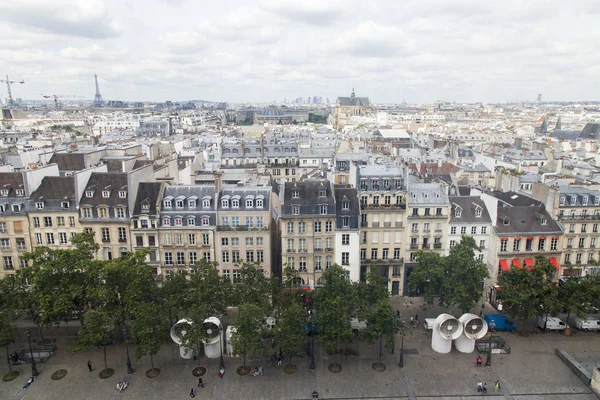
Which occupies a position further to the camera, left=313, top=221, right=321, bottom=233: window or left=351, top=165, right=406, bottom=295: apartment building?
left=351, top=165, right=406, bottom=295: apartment building

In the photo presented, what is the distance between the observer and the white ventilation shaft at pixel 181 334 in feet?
169

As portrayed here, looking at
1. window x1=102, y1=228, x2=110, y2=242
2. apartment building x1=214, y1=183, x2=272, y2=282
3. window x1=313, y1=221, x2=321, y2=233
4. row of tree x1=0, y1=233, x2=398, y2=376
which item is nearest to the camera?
row of tree x1=0, y1=233, x2=398, y2=376

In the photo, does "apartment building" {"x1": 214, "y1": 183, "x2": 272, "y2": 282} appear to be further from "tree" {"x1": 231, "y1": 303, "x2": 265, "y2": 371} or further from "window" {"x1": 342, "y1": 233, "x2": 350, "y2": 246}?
"tree" {"x1": 231, "y1": 303, "x2": 265, "y2": 371}

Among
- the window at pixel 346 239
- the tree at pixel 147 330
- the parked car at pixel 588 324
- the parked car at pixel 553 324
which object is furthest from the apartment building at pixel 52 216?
the parked car at pixel 588 324

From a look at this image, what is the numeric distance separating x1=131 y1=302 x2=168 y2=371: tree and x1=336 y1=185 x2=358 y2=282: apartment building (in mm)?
25477

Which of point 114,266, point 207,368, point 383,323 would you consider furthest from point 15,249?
point 383,323

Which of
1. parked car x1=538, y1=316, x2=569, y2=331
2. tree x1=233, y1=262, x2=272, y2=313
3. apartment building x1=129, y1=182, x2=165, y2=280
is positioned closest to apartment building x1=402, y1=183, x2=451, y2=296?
parked car x1=538, y1=316, x2=569, y2=331

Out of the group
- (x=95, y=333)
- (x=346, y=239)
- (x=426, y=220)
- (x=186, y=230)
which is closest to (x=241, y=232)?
(x=186, y=230)

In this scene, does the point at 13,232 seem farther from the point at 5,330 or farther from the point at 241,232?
the point at 241,232

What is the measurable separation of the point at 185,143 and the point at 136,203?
97.9m

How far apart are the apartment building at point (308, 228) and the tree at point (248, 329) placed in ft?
54.1

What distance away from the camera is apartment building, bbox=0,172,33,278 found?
66.1 meters

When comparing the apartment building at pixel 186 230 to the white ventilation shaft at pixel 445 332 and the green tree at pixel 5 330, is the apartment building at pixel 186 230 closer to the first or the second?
the green tree at pixel 5 330

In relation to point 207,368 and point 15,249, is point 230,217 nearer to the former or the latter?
point 207,368
